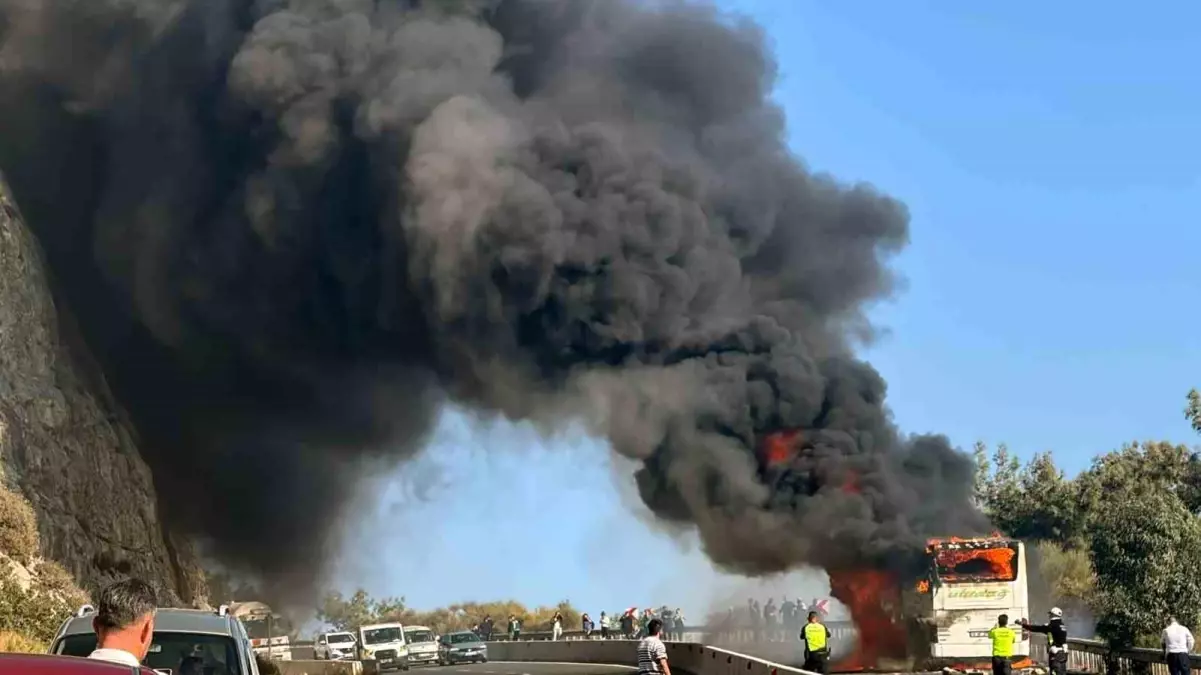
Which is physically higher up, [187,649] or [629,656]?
[629,656]

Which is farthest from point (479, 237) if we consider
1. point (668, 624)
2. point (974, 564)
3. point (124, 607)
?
point (124, 607)

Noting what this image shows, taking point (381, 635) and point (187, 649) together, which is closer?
point (187, 649)

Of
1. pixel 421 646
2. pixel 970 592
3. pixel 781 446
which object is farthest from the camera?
pixel 421 646

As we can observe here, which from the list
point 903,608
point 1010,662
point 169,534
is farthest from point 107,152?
point 1010,662

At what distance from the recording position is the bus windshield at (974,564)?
25625 millimetres

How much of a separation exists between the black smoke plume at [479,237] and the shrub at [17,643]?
Result: 42.8 ft

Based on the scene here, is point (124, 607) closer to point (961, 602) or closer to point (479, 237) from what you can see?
point (961, 602)

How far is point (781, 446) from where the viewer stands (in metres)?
29.7

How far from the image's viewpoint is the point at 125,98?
39.9 meters

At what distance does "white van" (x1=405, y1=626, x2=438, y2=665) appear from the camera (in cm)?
4081

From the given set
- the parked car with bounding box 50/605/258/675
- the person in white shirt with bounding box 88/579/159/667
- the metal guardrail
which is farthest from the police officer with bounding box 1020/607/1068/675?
the person in white shirt with bounding box 88/579/159/667

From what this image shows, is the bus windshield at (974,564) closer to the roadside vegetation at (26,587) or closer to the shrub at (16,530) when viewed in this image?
the roadside vegetation at (26,587)

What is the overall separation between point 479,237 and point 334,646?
56.9 ft

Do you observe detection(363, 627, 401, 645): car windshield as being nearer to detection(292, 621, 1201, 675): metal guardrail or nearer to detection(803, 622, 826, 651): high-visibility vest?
detection(292, 621, 1201, 675): metal guardrail
